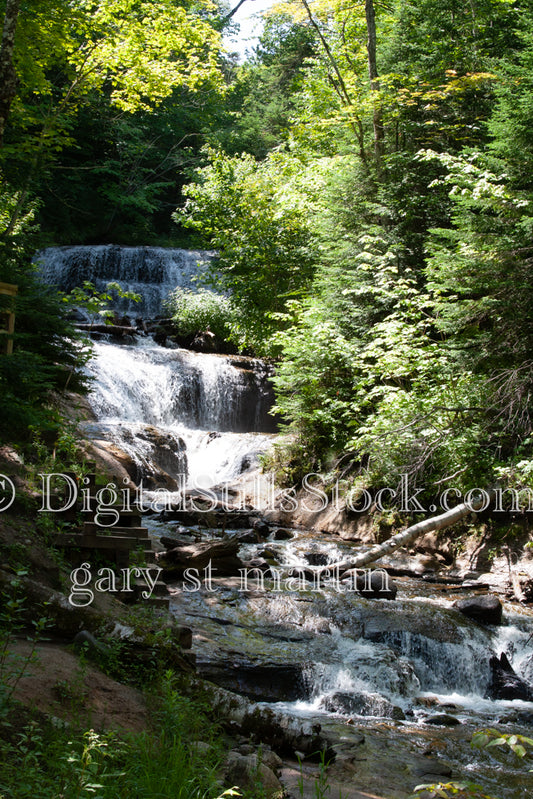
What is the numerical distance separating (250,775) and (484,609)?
4.54 meters

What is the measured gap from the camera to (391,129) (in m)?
13.2

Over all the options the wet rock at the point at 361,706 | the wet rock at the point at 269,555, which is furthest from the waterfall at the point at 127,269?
the wet rock at the point at 361,706

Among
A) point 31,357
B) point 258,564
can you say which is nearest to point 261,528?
point 258,564

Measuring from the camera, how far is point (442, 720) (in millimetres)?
5254

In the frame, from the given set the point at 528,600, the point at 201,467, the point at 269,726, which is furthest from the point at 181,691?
the point at 201,467

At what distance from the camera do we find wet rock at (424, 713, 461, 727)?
17.1 feet

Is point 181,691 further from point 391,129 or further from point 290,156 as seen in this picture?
point 290,156

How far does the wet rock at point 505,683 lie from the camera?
6.00 m

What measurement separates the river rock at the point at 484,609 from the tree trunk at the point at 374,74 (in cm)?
918

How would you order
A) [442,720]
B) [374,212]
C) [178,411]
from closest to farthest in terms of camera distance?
[442,720] → [374,212] → [178,411]

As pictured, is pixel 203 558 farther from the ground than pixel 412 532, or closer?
closer

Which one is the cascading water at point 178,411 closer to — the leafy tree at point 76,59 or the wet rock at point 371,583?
the leafy tree at point 76,59

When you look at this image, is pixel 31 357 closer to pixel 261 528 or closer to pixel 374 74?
pixel 261 528

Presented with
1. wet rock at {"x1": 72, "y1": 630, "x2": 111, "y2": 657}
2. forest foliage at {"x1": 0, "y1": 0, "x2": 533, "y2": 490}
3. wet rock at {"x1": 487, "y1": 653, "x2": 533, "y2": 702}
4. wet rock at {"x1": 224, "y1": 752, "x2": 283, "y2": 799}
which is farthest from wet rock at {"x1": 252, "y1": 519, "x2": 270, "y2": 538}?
wet rock at {"x1": 224, "y1": 752, "x2": 283, "y2": 799}
